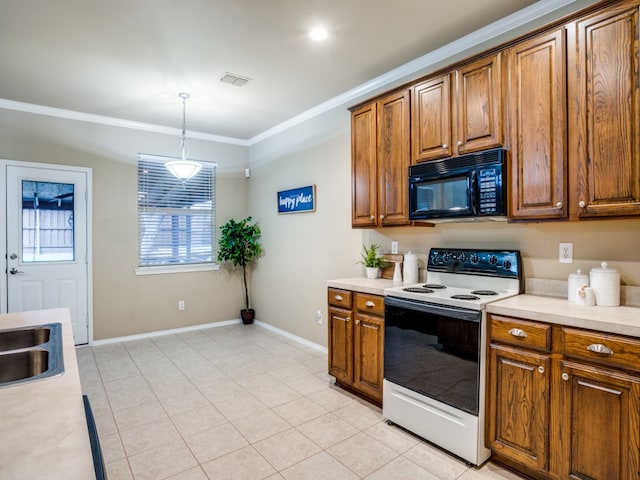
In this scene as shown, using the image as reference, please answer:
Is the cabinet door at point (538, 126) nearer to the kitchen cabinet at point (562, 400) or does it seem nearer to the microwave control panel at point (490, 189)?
the microwave control panel at point (490, 189)

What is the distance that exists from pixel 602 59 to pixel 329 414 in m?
2.77

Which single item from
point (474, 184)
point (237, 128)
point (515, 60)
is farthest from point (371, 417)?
point (237, 128)

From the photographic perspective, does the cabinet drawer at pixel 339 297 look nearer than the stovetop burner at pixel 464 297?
No

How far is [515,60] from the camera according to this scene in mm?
2219

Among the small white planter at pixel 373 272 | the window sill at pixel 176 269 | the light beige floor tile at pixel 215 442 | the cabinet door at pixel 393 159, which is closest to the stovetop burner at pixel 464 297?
the cabinet door at pixel 393 159

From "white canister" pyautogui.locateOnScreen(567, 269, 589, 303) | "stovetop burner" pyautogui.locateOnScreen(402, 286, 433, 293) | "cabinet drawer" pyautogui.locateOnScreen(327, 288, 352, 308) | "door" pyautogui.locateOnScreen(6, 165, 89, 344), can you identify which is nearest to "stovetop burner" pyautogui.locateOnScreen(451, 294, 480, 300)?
"stovetop burner" pyautogui.locateOnScreen(402, 286, 433, 293)

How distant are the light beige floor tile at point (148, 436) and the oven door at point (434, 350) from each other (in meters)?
1.56

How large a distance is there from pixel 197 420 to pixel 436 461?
5.47 ft

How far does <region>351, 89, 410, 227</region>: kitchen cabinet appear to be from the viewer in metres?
2.88

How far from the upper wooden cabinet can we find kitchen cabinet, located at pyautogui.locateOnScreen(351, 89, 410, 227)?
127 millimetres

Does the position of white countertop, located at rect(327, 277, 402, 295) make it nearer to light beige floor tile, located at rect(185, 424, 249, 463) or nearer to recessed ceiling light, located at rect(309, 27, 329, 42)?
light beige floor tile, located at rect(185, 424, 249, 463)

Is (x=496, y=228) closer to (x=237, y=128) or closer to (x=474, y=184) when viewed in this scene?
(x=474, y=184)

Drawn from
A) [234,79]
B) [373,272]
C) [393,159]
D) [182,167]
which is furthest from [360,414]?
[234,79]

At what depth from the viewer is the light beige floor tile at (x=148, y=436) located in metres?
2.37
